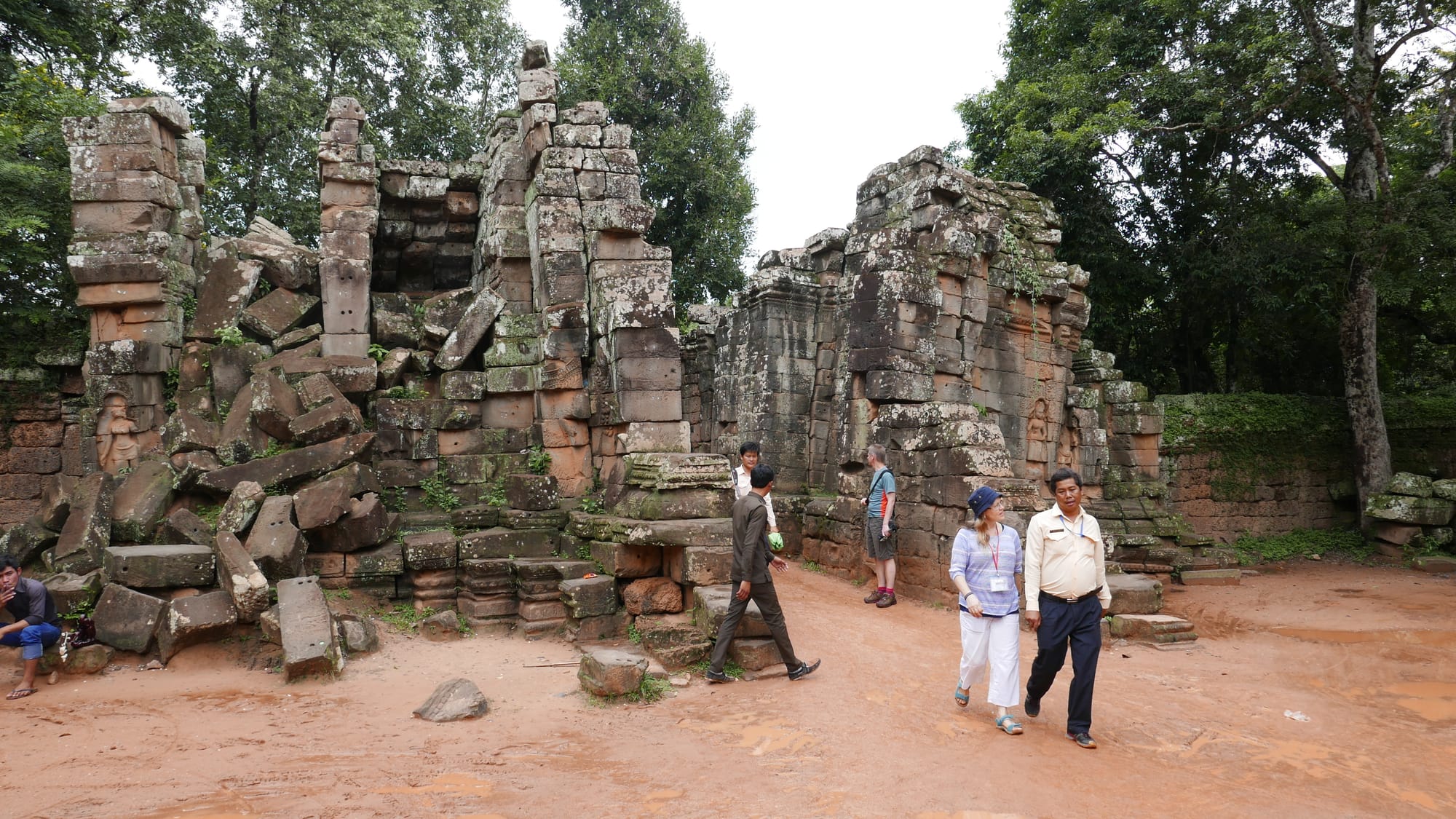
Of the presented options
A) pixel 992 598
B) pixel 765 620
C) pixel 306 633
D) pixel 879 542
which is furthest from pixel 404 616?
pixel 992 598

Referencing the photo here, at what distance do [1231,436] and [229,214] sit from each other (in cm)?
2170

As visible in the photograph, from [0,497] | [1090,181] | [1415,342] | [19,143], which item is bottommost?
[0,497]

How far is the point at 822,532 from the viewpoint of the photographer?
11.6m

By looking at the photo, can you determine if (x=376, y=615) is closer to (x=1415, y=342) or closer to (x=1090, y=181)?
(x=1090, y=181)

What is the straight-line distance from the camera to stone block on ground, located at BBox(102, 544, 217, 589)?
7.21m

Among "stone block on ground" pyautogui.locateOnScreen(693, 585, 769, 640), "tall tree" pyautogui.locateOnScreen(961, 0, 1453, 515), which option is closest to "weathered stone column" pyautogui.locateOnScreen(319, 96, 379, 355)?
"stone block on ground" pyautogui.locateOnScreen(693, 585, 769, 640)

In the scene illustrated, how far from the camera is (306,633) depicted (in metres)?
6.72

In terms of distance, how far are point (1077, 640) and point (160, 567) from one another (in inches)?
298

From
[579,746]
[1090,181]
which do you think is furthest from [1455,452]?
[579,746]

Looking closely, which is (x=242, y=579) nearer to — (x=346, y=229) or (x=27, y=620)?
(x=27, y=620)

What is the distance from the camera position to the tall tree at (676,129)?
23.7m

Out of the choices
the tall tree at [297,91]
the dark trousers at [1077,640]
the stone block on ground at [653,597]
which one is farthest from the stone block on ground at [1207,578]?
the tall tree at [297,91]

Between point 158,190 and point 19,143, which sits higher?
point 19,143

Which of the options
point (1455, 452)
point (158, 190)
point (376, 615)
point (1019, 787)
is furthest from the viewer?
point (1455, 452)
